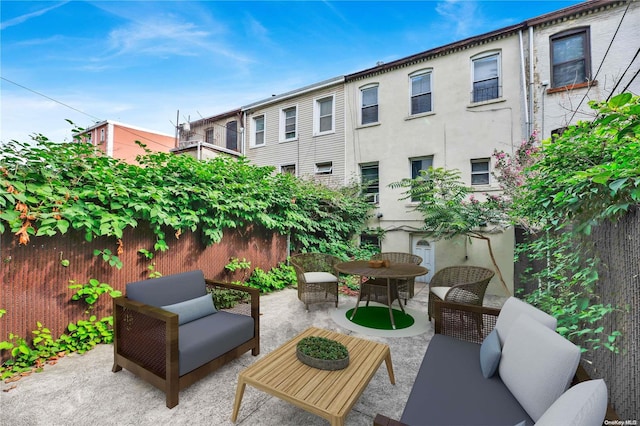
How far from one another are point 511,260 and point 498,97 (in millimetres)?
4330

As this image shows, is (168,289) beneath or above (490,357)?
above

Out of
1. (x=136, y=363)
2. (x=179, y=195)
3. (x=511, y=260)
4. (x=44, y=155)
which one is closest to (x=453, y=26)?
(x=511, y=260)

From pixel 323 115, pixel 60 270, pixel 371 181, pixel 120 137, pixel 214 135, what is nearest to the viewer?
pixel 60 270

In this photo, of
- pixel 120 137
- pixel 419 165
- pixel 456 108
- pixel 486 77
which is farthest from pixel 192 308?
pixel 120 137

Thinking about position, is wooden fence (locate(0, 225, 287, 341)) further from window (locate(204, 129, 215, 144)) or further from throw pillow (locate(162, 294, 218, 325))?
window (locate(204, 129, 215, 144))

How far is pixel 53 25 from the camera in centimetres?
635

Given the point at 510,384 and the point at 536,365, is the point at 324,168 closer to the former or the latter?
the point at 510,384

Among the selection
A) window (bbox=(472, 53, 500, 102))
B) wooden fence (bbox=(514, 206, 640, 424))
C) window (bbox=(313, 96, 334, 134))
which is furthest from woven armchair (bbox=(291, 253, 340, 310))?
window (bbox=(472, 53, 500, 102))

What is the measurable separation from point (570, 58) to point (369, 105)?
512cm

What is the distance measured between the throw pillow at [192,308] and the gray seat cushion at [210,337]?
0.17 feet

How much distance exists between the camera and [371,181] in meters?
8.55

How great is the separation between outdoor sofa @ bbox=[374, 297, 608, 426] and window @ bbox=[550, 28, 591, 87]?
7104mm

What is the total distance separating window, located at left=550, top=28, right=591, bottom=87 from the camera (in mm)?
6195

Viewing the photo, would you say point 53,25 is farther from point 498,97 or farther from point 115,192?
point 498,97
